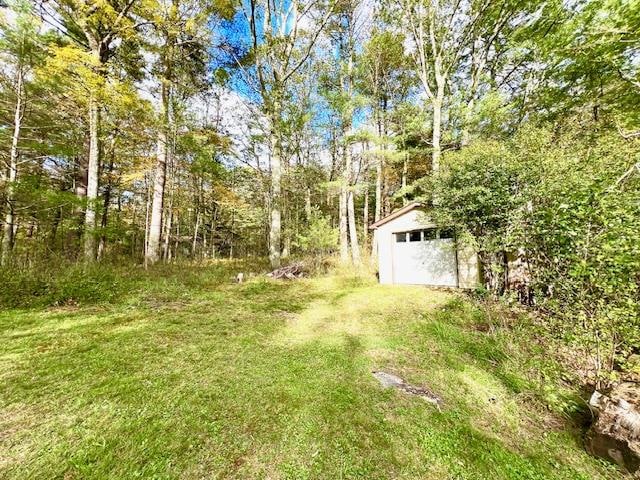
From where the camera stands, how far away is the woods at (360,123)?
Result: 134 inches

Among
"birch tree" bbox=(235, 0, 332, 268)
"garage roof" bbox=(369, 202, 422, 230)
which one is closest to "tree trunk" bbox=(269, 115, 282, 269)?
"birch tree" bbox=(235, 0, 332, 268)

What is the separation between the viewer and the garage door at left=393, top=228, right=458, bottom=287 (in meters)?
8.25

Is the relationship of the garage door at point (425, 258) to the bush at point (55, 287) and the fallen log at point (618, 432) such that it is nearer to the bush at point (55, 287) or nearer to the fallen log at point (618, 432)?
the fallen log at point (618, 432)

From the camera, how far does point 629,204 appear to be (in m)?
2.68

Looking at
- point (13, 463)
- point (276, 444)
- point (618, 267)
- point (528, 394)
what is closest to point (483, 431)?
point (528, 394)

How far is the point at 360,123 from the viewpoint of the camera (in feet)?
40.5

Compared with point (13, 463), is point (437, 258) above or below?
above

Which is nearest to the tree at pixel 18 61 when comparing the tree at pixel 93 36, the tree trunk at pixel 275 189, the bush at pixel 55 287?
the tree at pixel 93 36

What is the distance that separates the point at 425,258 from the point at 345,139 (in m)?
6.17

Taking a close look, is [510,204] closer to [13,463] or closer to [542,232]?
[542,232]

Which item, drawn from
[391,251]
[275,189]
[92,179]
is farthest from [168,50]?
[391,251]

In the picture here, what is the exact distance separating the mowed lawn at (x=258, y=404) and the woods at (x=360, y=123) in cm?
132

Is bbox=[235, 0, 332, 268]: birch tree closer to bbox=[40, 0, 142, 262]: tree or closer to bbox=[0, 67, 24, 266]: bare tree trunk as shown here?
bbox=[40, 0, 142, 262]: tree

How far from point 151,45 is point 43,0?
2.54 metres
